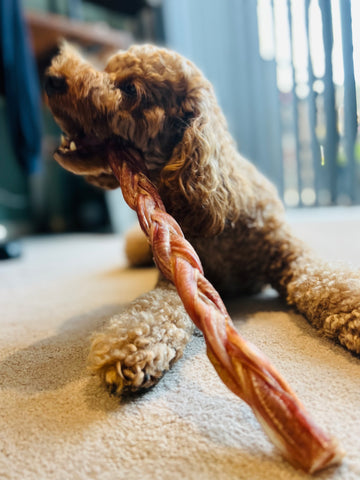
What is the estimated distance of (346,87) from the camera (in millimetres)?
1888

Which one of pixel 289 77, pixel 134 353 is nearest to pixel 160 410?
pixel 134 353

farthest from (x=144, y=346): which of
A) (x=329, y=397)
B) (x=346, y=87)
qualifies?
(x=346, y=87)

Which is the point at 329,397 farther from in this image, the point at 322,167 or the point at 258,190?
the point at 322,167

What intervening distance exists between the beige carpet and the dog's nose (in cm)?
55

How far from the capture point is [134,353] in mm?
622

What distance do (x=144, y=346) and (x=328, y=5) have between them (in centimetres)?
200

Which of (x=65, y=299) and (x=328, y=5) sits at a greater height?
(x=328, y=5)

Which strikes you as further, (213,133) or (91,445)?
(213,133)

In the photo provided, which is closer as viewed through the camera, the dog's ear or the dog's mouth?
the dog's ear

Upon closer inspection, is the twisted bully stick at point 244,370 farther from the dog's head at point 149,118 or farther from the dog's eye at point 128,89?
the dog's eye at point 128,89

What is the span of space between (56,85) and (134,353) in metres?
0.64

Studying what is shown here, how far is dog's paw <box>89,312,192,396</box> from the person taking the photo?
0.60 meters

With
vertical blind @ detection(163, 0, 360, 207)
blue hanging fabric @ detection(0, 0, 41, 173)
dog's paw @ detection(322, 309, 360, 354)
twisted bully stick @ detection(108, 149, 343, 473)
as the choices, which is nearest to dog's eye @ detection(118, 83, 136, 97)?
twisted bully stick @ detection(108, 149, 343, 473)

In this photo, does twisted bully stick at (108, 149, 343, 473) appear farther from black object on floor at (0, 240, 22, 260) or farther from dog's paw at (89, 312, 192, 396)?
black object on floor at (0, 240, 22, 260)
